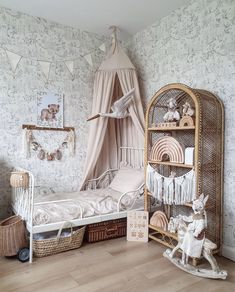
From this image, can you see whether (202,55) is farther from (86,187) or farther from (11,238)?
(11,238)

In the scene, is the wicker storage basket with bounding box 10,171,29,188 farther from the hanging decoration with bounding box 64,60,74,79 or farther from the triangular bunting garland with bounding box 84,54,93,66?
the triangular bunting garland with bounding box 84,54,93,66

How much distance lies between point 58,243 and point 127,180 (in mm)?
1134

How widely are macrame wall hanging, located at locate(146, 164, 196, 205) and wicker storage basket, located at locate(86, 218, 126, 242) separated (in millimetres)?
548

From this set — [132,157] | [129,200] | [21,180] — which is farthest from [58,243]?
[132,157]

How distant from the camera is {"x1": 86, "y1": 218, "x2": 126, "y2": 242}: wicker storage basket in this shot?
2.58 meters

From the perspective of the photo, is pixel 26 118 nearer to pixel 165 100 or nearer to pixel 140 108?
pixel 140 108

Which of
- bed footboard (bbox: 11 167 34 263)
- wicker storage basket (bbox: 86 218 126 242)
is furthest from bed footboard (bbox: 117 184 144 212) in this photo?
bed footboard (bbox: 11 167 34 263)

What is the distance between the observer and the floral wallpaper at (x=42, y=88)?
288 centimetres

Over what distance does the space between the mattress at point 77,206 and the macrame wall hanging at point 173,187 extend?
0.41 metres

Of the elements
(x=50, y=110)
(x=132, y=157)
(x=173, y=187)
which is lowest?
(x=173, y=187)

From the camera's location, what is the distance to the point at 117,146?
3557 millimetres

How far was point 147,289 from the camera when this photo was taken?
5.85 ft

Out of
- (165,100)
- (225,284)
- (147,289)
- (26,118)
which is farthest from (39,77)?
(225,284)

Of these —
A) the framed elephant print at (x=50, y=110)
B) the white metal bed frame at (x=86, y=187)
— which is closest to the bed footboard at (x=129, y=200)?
Result: the white metal bed frame at (x=86, y=187)
